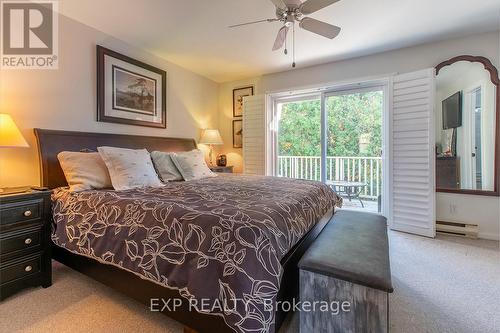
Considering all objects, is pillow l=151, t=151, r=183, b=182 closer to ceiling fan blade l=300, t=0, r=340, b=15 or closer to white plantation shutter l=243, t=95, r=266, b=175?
white plantation shutter l=243, t=95, r=266, b=175

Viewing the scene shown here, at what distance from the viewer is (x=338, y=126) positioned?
166 inches

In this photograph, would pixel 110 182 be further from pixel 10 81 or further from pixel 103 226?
A: pixel 10 81

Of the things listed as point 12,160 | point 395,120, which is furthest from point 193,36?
point 395,120

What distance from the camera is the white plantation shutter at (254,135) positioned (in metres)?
4.30

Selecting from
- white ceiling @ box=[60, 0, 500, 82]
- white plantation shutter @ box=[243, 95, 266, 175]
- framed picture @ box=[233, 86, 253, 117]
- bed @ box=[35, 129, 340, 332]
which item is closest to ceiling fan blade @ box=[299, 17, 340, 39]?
white ceiling @ box=[60, 0, 500, 82]

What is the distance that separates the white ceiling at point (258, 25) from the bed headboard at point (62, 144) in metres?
1.23

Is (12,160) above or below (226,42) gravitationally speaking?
below

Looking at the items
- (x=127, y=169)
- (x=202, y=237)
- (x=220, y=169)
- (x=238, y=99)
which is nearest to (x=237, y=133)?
(x=238, y=99)

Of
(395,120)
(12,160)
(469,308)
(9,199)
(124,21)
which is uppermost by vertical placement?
(124,21)

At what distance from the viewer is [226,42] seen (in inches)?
122

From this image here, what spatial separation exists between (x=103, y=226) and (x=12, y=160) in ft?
4.56

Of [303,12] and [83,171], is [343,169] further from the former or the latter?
[83,171]

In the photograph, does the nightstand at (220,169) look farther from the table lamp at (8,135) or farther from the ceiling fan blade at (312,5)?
the ceiling fan blade at (312,5)

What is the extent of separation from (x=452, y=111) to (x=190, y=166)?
11.4 feet
